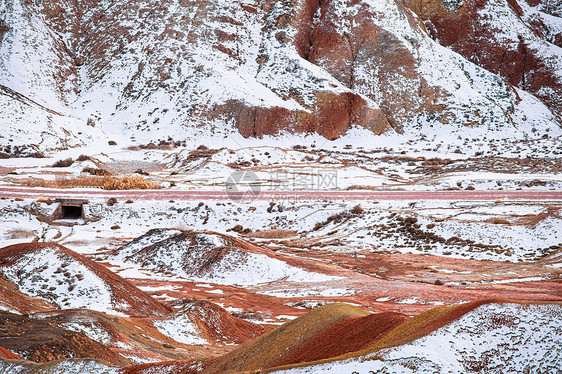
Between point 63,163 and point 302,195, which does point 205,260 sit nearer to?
point 302,195

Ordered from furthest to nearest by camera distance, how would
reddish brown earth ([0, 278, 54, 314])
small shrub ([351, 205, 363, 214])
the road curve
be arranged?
the road curve → small shrub ([351, 205, 363, 214]) → reddish brown earth ([0, 278, 54, 314])

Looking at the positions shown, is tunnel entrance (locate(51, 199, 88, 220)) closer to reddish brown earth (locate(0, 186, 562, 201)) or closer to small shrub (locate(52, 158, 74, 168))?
reddish brown earth (locate(0, 186, 562, 201))

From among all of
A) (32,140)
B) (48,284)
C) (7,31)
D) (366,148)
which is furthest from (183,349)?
(7,31)

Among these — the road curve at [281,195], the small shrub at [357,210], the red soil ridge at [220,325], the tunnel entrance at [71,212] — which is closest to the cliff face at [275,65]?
the road curve at [281,195]

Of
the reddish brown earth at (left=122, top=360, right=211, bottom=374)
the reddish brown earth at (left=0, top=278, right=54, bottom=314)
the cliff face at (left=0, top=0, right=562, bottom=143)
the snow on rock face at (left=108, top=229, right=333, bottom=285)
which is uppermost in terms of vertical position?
the cliff face at (left=0, top=0, right=562, bottom=143)

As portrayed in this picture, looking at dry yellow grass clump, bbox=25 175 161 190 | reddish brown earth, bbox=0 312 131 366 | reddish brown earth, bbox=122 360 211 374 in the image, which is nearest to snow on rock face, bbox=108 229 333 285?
reddish brown earth, bbox=0 312 131 366

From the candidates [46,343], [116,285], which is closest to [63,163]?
[116,285]
